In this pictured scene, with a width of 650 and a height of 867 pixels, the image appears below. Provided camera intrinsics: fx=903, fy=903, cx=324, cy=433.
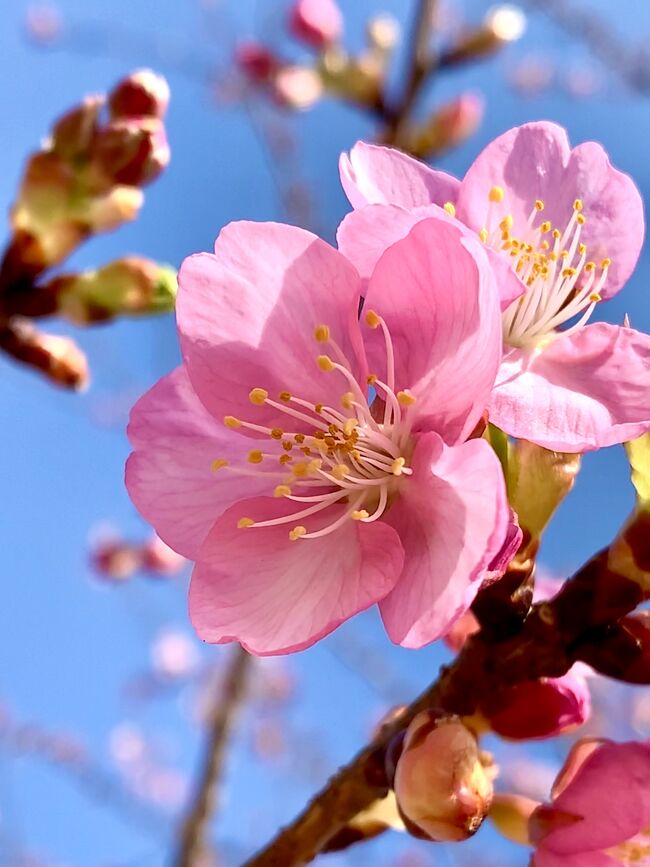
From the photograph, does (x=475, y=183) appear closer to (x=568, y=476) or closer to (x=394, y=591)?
(x=568, y=476)

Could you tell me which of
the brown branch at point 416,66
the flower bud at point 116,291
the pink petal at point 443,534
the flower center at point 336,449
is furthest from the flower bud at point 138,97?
the brown branch at point 416,66

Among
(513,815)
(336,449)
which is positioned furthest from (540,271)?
(513,815)

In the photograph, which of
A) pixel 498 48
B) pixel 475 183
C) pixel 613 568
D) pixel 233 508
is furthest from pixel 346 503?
pixel 498 48

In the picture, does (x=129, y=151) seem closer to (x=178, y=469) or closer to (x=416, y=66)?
(x=178, y=469)

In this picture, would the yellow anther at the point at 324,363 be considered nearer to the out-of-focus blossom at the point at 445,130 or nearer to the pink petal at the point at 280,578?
the pink petal at the point at 280,578

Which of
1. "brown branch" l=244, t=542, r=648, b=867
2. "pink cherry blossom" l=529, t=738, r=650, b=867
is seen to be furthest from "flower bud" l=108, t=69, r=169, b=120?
"pink cherry blossom" l=529, t=738, r=650, b=867
